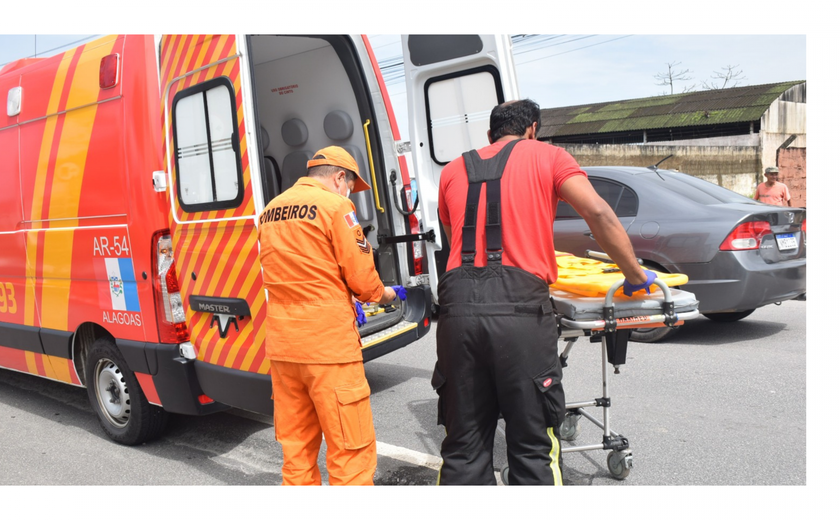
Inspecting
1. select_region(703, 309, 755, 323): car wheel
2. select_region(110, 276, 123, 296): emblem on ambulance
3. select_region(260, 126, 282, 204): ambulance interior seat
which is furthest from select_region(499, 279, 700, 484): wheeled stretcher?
select_region(703, 309, 755, 323): car wheel

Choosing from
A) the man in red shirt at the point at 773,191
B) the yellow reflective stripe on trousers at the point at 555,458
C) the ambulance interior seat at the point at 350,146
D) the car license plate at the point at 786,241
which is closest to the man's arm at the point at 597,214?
the yellow reflective stripe on trousers at the point at 555,458

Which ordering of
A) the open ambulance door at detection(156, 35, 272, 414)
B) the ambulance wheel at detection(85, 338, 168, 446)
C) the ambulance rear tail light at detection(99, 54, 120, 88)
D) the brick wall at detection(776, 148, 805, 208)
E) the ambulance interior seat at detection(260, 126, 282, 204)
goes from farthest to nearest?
the brick wall at detection(776, 148, 805, 208) → the ambulance interior seat at detection(260, 126, 282, 204) → the ambulance wheel at detection(85, 338, 168, 446) → the ambulance rear tail light at detection(99, 54, 120, 88) → the open ambulance door at detection(156, 35, 272, 414)

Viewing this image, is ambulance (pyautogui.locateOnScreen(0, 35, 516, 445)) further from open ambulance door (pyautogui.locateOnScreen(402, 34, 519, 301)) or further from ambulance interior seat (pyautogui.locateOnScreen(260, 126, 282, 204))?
ambulance interior seat (pyautogui.locateOnScreen(260, 126, 282, 204))

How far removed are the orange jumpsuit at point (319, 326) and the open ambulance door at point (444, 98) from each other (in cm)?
138

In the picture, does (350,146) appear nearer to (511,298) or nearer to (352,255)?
(352,255)

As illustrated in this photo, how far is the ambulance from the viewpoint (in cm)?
366

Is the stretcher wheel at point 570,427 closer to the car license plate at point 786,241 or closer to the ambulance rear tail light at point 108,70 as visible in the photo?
the car license plate at point 786,241

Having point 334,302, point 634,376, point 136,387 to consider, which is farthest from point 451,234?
point 634,376

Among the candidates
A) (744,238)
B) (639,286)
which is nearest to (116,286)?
(639,286)

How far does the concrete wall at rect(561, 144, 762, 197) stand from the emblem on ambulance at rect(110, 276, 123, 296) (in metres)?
18.2

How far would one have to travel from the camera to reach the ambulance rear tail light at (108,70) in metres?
4.02

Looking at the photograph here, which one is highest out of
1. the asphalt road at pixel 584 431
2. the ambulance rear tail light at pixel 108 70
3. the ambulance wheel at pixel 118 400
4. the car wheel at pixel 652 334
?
the ambulance rear tail light at pixel 108 70

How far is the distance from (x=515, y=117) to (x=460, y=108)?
1472mm

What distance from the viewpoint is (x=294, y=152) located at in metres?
5.90
